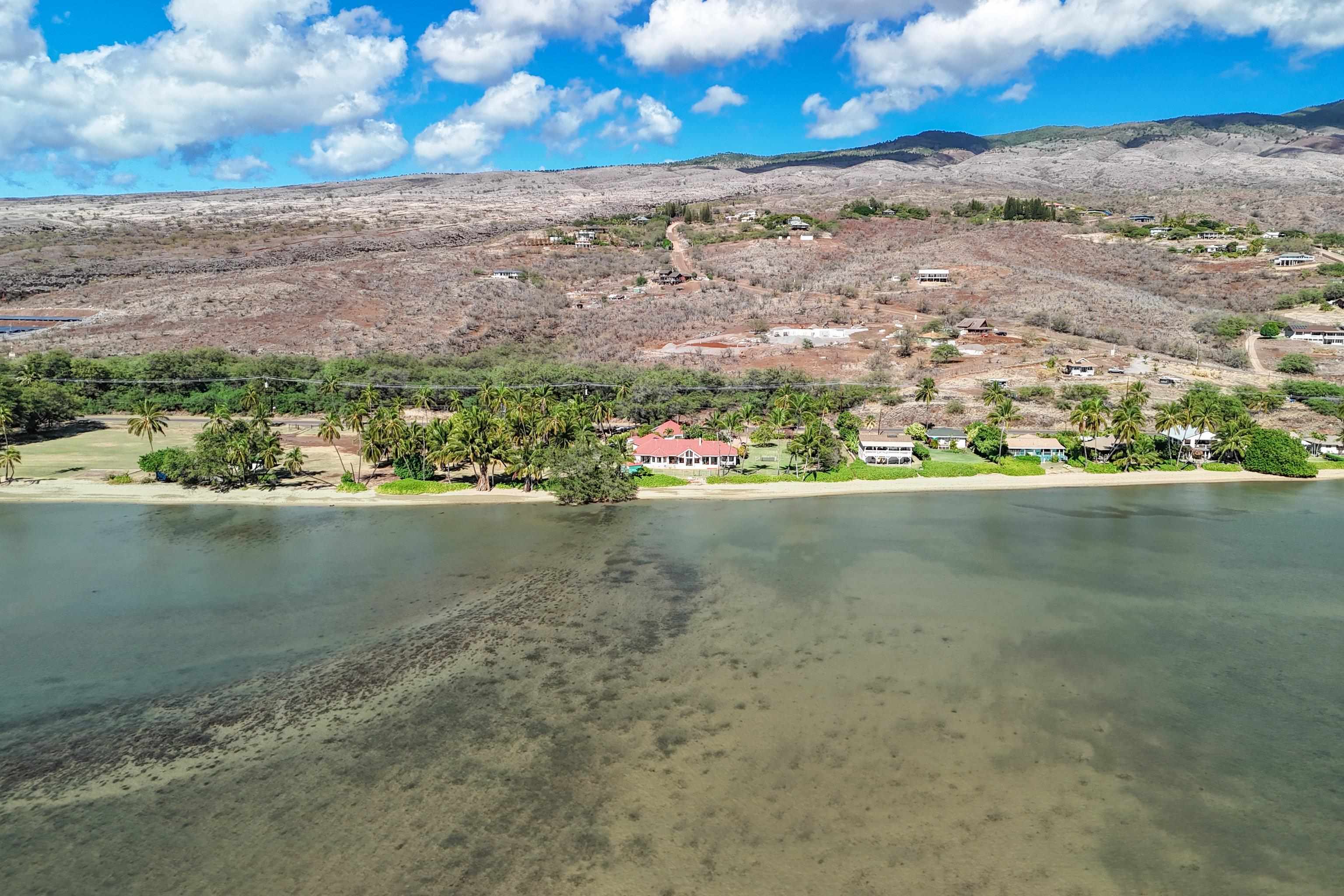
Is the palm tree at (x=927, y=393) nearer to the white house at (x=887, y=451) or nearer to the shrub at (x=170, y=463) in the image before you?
the white house at (x=887, y=451)

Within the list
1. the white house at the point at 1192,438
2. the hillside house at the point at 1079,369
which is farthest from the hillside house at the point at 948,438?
the hillside house at the point at 1079,369

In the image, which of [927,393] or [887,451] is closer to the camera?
[887,451]

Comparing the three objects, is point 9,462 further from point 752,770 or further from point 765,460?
point 752,770

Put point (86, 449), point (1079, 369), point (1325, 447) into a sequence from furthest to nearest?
point (1079, 369) < point (86, 449) < point (1325, 447)

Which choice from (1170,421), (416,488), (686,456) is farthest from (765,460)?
(1170,421)

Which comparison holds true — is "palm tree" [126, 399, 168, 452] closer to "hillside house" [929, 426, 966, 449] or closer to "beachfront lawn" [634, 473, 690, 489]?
"beachfront lawn" [634, 473, 690, 489]

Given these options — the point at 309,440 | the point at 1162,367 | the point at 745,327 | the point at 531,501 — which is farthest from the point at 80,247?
the point at 1162,367

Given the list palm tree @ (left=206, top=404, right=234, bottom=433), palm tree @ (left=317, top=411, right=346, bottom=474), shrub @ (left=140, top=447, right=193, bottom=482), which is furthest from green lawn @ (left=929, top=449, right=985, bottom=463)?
shrub @ (left=140, top=447, right=193, bottom=482)
